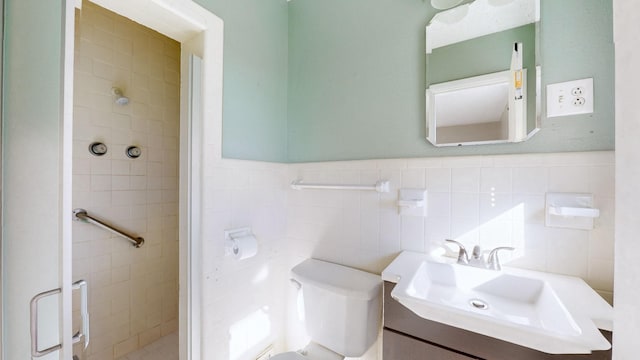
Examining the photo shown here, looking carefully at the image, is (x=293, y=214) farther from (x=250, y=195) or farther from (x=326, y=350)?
(x=326, y=350)

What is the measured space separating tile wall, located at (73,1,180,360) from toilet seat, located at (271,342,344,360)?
48.8 inches

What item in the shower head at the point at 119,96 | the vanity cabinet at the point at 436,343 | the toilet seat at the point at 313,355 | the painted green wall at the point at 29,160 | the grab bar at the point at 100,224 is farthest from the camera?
the shower head at the point at 119,96

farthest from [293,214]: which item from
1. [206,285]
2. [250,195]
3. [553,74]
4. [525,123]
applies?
[553,74]

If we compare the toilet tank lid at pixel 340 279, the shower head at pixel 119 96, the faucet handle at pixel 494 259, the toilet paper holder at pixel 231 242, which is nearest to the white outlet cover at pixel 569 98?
the faucet handle at pixel 494 259

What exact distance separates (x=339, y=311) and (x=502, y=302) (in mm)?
670

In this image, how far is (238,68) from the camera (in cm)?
132

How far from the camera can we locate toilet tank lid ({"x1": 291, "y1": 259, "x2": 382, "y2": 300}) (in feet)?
3.65

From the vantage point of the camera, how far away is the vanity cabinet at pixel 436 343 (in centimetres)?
69

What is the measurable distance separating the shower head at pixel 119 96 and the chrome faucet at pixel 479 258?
227 centimetres

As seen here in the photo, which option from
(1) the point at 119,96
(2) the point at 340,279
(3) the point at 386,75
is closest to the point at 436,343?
(2) the point at 340,279

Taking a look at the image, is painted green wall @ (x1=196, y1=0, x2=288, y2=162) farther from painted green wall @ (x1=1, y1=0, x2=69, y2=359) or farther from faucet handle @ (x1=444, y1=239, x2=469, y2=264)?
faucet handle @ (x1=444, y1=239, x2=469, y2=264)

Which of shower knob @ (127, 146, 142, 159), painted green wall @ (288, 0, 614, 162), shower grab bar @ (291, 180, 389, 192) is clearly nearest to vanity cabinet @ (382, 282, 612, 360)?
shower grab bar @ (291, 180, 389, 192)

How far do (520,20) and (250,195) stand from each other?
1.52 m

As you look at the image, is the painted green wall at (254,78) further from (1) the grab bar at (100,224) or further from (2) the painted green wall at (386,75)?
(1) the grab bar at (100,224)
